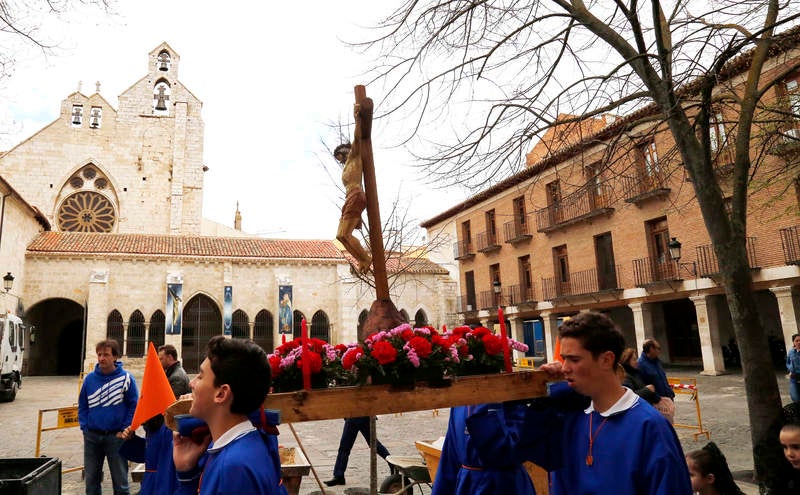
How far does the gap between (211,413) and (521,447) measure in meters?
1.38

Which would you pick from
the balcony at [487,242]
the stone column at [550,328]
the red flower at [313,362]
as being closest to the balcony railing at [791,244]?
the stone column at [550,328]

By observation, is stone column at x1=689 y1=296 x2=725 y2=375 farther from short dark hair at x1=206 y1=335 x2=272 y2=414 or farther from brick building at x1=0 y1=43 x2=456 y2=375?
short dark hair at x1=206 y1=335 x2=272 y2=414

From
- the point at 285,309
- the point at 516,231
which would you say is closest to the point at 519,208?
the point at 516,231

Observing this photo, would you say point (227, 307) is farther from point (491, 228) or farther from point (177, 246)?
point (491, 228)

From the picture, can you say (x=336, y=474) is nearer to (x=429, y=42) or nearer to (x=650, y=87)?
(x=429, y=42)

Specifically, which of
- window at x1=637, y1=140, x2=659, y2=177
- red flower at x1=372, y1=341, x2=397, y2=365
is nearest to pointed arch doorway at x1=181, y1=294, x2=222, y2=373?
window at x1=637, y1=140, x2=659, y2=177

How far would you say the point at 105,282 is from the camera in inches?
936

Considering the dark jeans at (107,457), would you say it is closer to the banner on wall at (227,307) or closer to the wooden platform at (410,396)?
the wooden platform at (410,396)

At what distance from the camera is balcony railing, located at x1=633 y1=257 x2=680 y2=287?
20.0 meters

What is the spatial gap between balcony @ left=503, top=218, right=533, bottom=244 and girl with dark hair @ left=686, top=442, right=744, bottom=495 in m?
23.4

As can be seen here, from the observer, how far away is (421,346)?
262 centimetres

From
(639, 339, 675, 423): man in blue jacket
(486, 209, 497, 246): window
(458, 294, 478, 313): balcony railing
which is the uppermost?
(486, 209, 497, 246): window

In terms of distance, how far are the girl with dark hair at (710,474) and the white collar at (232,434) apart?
2.78m

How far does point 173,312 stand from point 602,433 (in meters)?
25.3
